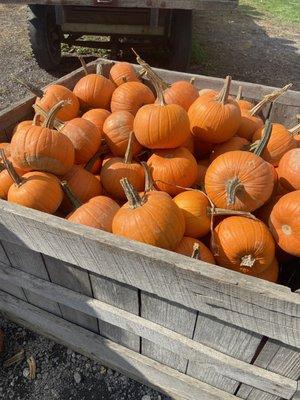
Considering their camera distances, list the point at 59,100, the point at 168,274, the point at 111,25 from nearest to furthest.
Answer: the point at 168,274
the point at 59,100
the point at 111,25

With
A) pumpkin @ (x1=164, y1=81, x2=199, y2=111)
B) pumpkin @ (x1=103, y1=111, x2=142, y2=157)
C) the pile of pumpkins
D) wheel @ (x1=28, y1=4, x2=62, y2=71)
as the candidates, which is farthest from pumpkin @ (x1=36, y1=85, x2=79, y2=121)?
wheel @ (x1=28, y1=4, x2=62, y2=71)

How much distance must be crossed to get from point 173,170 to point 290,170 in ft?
1.88

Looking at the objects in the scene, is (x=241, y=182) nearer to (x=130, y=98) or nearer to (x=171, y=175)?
(x=171, y=175)

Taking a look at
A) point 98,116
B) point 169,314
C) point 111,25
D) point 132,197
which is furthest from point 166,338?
point 111,25

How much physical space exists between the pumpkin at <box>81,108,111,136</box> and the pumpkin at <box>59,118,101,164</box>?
0.40 feet

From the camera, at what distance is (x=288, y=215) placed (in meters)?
1.53

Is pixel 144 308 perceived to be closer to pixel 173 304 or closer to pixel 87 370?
pixel 173 304

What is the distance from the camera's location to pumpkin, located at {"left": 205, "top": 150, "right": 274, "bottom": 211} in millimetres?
1603

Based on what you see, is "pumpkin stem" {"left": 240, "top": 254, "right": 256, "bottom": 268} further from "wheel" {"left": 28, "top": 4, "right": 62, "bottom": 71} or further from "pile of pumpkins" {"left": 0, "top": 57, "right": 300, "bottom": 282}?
"wheel" {"left": 28, "top": 4, "right": 62, "bottom": 71}

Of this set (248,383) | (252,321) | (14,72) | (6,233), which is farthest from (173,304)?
(14,72)

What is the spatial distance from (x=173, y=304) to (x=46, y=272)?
2.26 feet

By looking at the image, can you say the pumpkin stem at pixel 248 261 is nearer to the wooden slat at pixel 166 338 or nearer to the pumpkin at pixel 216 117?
the wooden slat at pixel 166 338

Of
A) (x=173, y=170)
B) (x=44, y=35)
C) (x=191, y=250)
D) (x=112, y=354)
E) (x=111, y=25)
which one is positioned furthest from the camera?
(x=44, y=35)

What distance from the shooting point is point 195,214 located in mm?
1638
